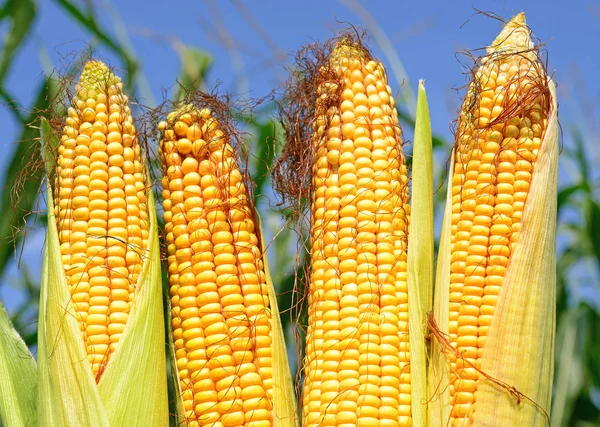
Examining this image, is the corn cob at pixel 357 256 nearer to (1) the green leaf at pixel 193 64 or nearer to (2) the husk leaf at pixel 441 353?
(2) the husk leaf at pixel 441 353

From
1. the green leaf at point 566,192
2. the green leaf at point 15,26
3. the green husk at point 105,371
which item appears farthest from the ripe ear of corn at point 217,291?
the green leaf at point 566,192

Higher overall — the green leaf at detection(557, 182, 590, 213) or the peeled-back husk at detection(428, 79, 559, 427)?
the green leaf at detection(557, 182, 590, 213)

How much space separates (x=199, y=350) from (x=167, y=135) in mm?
777

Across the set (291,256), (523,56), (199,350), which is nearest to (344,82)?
(523,56)

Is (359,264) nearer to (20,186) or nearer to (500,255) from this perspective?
(500,255)

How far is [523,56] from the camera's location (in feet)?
8.84

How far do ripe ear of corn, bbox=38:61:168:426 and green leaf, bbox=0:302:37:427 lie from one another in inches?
10.3

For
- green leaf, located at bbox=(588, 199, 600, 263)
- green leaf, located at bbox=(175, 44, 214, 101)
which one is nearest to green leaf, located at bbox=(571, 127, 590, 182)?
green leaf, located at bbox=(588, 199, 600, 263)

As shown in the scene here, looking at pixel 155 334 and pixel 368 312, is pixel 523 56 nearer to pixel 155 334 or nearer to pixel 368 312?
pixel 368 312

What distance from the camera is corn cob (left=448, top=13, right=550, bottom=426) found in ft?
8.07

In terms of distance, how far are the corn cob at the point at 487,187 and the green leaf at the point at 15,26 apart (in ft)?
6.94

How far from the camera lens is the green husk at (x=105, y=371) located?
7.79 ft

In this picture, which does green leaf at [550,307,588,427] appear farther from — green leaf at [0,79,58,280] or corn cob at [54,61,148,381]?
green leaf at [0,79,58,280]

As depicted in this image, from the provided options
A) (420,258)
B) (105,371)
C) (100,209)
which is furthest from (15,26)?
(420,258)
